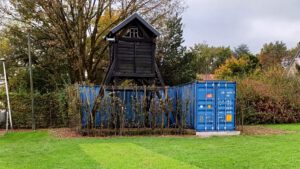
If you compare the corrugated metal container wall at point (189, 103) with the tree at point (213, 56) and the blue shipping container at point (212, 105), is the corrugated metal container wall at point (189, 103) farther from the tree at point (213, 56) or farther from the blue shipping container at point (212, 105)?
the tree at point (213, 56)

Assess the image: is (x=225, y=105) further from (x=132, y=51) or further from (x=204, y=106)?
(x=132, y=51)

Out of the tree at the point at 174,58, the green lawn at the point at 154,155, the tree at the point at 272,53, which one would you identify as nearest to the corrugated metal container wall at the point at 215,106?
the green lawn at the point at 154,155

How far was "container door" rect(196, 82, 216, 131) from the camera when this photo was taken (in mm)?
15078

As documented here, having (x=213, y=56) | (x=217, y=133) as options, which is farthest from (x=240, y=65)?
(x=217, y=133)

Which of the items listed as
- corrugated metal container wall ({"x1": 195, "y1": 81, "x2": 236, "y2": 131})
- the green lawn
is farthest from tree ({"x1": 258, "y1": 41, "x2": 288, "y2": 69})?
the green lawn

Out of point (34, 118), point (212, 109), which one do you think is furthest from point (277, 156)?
point (34, 118)

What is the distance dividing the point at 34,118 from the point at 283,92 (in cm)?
A: 1293

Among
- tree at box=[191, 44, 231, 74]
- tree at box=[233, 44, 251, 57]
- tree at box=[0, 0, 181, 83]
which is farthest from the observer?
tree at box=[233, 44, 251, 57]

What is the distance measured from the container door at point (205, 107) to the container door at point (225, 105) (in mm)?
217

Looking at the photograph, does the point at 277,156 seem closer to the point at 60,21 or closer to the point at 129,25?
the point at 129,25

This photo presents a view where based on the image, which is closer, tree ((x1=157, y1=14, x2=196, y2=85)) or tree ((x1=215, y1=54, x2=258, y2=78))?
tree ((x1=157, y1=14, x2=196, y2=85))

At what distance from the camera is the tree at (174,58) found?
2800 centimetres

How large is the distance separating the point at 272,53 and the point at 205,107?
45458 millimetres

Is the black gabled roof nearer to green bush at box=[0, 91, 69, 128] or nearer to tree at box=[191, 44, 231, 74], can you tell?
green bush at box=[0, 91, 69, 128]
